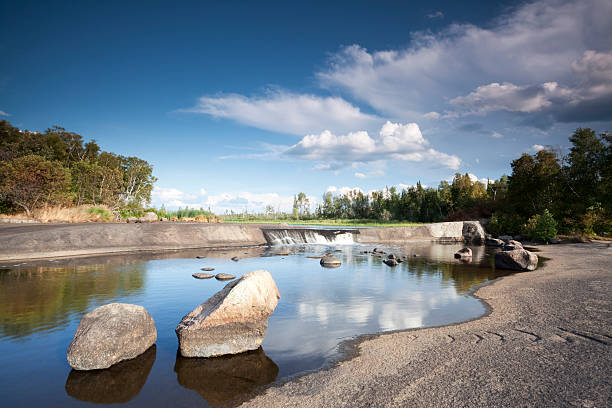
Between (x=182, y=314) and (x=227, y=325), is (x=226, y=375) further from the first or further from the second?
(x=182, y=314)

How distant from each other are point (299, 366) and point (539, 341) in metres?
4.13

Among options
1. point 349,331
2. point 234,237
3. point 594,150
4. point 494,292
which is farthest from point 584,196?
point 349,331

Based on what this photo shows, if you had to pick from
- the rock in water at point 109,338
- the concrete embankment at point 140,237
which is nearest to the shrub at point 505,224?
the concrete embankment at point 140,237

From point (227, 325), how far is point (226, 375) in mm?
931

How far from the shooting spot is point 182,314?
8422 mm

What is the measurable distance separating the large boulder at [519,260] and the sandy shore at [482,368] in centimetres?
748

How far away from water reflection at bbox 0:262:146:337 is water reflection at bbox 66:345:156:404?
303 cm

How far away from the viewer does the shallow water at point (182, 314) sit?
4785 mm

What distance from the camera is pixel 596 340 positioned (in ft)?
17.0

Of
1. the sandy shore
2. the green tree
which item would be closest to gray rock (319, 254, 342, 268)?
the sandy shore

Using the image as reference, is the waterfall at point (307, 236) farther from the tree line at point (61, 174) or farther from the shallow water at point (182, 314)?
the tree line at point (61, 174)

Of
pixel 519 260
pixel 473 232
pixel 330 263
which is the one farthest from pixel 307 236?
pixel 473 232

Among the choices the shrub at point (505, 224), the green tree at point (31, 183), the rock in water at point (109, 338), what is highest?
the green tree at point (31, 183)

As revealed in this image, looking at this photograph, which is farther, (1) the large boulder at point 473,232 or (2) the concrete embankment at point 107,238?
(1) the large boulder at point 473,232
